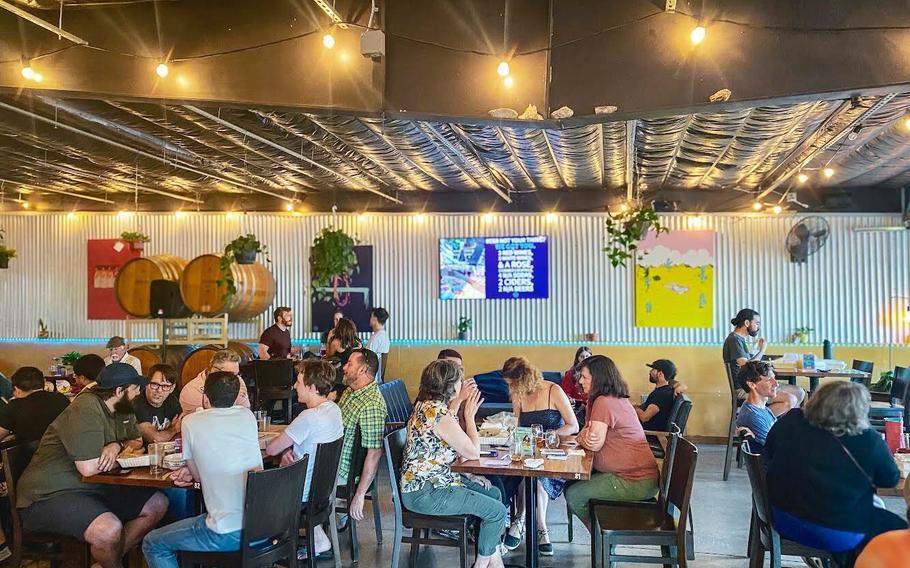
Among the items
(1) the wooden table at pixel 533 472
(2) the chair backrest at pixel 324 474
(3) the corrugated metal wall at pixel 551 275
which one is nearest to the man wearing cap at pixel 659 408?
(1) the wooden table at pixel 533 472

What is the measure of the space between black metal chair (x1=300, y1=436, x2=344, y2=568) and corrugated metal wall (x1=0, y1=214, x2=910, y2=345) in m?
6.76

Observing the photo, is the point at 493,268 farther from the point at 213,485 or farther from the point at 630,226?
the point at 213,485

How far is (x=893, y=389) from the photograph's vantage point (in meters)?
8.54

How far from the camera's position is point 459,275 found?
11273 millimetres

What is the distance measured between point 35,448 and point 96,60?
2573 millimetres

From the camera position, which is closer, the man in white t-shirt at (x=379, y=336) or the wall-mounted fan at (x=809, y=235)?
the man in white t-shirt at (x=379, y=336)

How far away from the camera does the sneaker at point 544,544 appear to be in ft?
17.7

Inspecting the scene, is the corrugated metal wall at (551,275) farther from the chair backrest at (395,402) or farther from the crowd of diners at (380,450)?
the crowd of diners at (380,450)

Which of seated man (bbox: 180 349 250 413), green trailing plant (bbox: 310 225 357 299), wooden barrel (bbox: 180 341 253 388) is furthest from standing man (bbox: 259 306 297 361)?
seated man (bbox: 180 349 250 413)

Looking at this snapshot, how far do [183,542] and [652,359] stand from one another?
7.78 m

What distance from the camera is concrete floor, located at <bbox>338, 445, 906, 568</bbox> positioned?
5.27m

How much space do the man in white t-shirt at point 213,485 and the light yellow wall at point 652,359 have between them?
284 inches

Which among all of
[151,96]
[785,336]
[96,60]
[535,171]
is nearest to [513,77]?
[151,96]

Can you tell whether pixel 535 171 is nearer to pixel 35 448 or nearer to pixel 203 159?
pixel 203 159
